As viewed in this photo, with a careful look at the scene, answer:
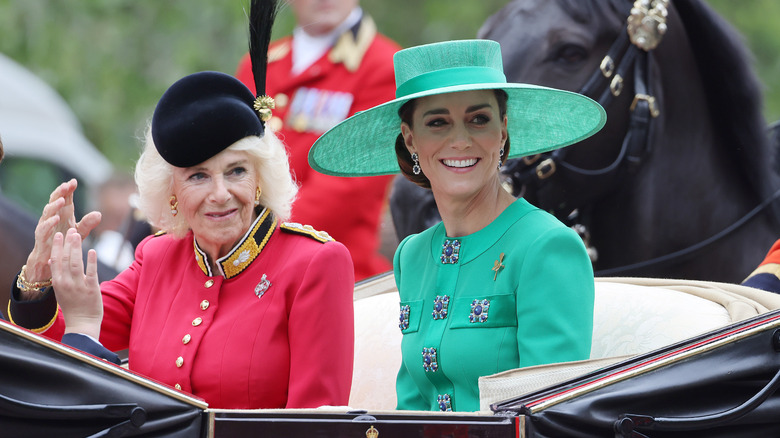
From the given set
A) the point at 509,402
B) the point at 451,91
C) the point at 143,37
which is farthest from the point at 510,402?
the point at 143,37

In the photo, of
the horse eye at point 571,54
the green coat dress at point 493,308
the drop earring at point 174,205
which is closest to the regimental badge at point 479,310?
the green coat dress at point 493,308

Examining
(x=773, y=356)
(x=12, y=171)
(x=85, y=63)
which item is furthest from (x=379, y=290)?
(x=12, y=171)

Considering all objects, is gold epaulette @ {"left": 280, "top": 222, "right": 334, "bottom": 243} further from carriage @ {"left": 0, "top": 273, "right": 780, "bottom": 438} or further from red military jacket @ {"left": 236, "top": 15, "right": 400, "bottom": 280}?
red military jacket @ {"left": 236, "top": 15, "right": 400, "bottom": 280}

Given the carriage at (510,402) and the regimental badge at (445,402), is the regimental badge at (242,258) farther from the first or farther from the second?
the carriage at (510,402)

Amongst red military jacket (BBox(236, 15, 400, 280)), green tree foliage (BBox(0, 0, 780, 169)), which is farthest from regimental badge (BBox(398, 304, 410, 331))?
green tree foliage (BBox(0, 0, 780, 169))

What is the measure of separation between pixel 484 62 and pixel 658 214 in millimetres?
1506

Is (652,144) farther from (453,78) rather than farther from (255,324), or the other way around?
(255,324)

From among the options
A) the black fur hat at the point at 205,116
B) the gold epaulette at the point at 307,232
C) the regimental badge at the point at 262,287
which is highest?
the black fur hat at the point at 205,116

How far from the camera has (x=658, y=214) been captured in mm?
3986

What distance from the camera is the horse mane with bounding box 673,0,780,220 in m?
3.96

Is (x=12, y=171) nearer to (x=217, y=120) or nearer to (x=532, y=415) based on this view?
(x=217, y=120)

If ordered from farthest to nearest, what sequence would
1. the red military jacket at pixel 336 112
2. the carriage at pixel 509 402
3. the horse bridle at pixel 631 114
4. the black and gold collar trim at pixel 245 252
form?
the red military jacket at pixel 336 112 < the horse bridle at pixel 631 114 < the black and gold collar trim at pixel 245 252 < the carriage at pixel 509 402

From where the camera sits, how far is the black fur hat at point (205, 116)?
104 inches

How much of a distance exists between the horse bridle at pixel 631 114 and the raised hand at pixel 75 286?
1.71 m
